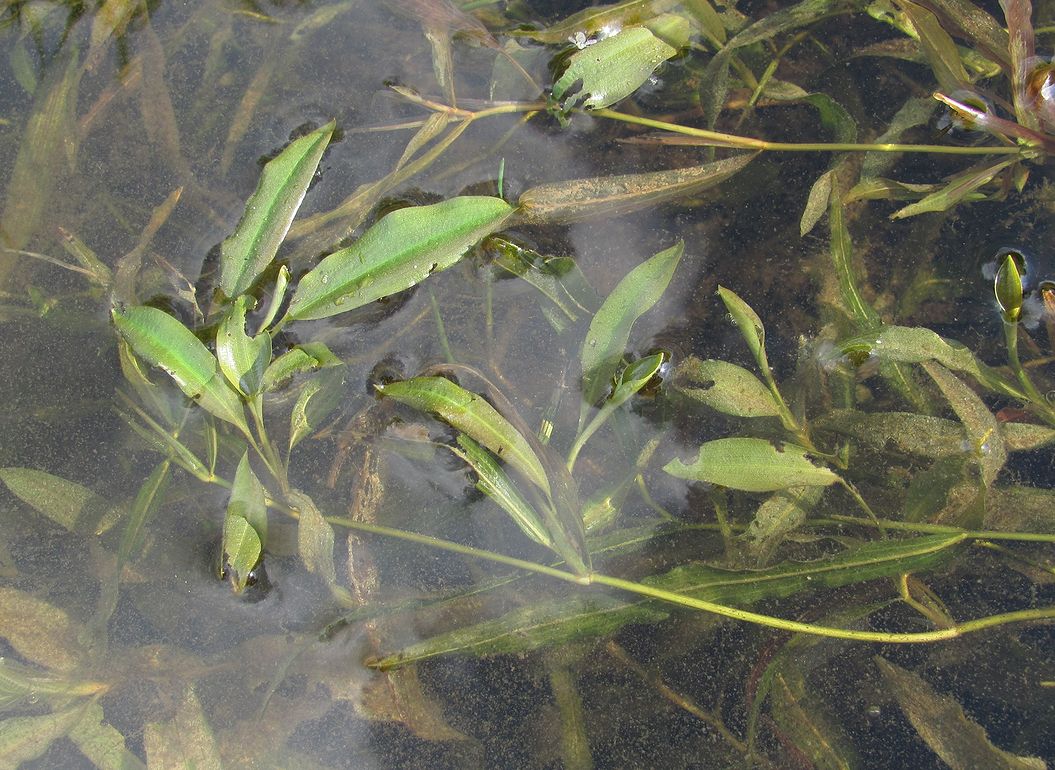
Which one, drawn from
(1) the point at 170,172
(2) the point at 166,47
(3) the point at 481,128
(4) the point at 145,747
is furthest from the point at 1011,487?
(2) the point at 166,47

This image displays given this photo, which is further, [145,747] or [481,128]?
[481,128]

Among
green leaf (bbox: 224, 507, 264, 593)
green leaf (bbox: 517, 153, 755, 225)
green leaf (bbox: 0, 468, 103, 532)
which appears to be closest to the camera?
green leaf (bbox: 224, 507, 264, 593)

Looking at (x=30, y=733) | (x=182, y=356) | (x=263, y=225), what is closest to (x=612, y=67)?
(x=263, y=225)

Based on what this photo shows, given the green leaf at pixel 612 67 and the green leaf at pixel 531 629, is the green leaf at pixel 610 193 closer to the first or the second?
the green leaf at pixel 612 67

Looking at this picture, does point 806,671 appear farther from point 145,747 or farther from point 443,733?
point 145,747

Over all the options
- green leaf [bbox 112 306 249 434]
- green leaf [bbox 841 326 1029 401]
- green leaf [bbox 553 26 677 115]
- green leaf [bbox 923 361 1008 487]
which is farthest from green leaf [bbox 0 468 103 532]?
green leaf [bbox 923 361 1008 487]

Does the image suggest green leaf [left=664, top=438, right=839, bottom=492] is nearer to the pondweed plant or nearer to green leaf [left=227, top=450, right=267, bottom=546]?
the pondweed plant
